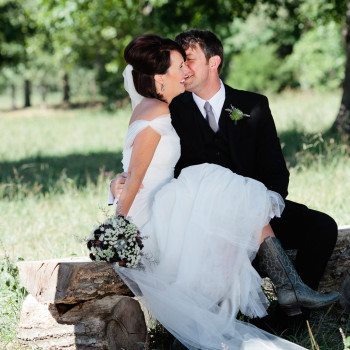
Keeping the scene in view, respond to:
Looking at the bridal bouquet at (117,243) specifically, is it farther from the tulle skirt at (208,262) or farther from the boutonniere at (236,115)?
the boutonniere at (236,115)

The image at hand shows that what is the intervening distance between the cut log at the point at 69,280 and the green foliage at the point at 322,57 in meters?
20.8

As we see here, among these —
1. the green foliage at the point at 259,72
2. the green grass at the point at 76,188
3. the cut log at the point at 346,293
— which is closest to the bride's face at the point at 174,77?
the green grass at the point at 76,188

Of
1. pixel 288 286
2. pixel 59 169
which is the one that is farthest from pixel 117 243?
pixel 59 169

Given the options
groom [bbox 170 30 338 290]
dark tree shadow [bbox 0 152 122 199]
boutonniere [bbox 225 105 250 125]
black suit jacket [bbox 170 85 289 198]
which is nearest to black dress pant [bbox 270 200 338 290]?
groom [bbox 170 30 338 290]

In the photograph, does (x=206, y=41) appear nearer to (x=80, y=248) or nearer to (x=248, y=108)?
(x=248, y=108)

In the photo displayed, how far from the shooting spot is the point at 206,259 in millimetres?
3787

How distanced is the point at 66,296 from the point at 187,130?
4.98 ft

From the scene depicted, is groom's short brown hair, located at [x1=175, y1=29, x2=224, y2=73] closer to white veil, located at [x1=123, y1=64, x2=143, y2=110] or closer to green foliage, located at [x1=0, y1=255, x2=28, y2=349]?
white veil, located at [x1=123, y1=64, x2=143, y2=110]

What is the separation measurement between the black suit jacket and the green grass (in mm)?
1073

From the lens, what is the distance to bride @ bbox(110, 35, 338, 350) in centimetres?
368

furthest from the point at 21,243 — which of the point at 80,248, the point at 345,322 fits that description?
the point at 345,322

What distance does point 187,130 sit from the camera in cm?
438

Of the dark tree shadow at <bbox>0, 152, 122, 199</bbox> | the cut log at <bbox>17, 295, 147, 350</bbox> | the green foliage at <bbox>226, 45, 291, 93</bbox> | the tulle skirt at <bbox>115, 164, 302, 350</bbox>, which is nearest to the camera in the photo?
the cut log at <bbox>17, 295, 147, 350</bbox>

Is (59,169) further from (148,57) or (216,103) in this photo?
(148,57)
